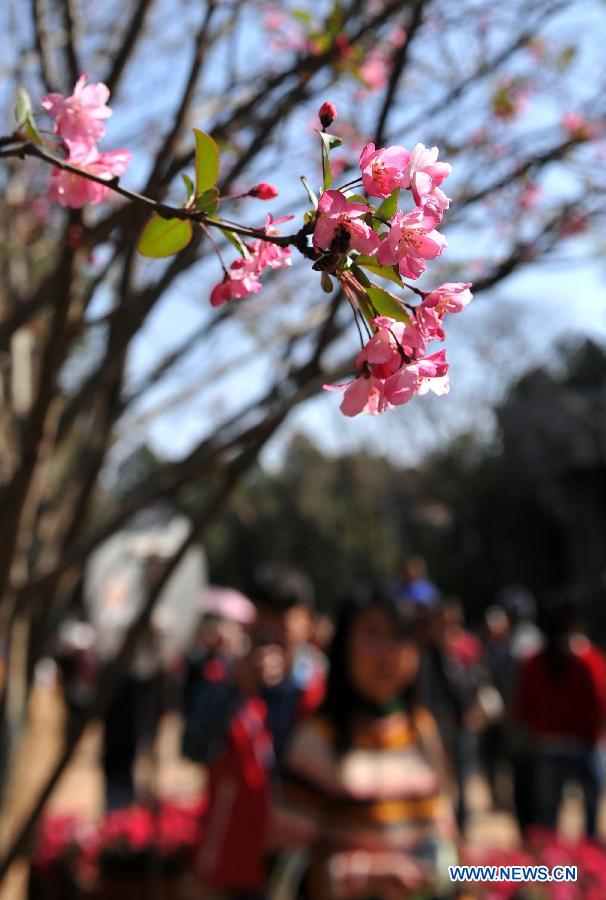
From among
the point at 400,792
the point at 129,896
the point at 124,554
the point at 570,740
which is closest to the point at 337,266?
the point at 400,792

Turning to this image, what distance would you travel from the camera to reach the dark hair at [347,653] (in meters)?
2.71

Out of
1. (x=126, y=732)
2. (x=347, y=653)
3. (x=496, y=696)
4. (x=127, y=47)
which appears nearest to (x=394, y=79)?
(x=127, y=47)

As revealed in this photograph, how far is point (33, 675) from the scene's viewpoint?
272 centimetres

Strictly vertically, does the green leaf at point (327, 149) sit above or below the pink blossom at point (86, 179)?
below

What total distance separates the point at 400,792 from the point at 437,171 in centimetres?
196

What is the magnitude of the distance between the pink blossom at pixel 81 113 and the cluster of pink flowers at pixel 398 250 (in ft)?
1.14

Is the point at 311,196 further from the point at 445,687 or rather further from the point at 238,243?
the point at 445,687

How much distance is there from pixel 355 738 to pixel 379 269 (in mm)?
1927

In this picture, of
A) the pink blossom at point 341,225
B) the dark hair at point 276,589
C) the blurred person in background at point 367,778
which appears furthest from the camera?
the dark hair at point 276,589

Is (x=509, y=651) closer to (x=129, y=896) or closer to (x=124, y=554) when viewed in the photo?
(x=124, y=554)

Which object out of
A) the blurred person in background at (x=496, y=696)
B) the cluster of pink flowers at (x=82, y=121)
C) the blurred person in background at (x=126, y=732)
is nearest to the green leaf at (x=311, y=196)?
the cluster of pink flowers at (x=82, y=121)

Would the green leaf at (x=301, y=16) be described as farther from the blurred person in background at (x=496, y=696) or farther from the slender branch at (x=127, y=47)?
the blurred person in background at (x=496, y=696)

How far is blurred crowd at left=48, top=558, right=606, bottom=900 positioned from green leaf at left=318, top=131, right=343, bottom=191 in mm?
1885

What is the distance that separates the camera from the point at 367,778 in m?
2.57
